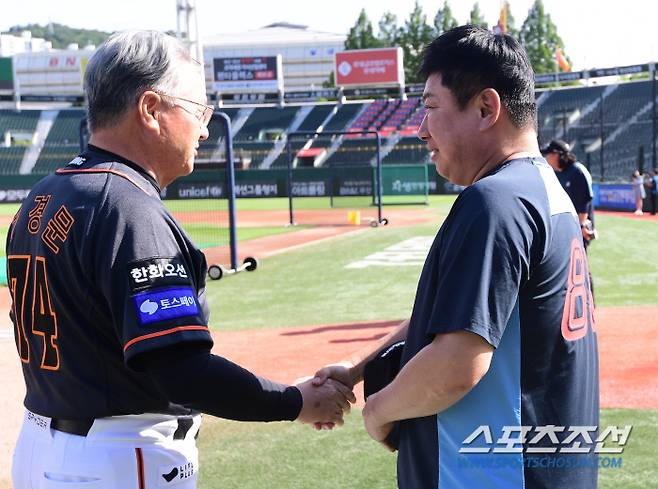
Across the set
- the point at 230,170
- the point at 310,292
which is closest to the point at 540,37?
the point at 230,170

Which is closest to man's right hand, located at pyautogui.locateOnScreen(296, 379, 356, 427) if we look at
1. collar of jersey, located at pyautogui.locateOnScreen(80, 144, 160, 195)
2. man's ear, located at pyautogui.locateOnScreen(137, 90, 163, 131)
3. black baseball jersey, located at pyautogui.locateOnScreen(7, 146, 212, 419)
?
black baseball jersey, located at pyautogui.locateOnScreen(7, 146, 212, 419)

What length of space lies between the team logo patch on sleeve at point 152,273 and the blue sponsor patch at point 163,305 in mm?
19

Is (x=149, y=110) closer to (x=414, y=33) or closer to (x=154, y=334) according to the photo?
(x=154, y=334)

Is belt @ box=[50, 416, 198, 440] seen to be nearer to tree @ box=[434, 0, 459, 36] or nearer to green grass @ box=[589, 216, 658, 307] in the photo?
green grass @ box=[589, 216, 658, 307]

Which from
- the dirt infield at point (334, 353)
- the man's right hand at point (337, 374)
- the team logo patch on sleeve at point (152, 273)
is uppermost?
the team logo patch on sleeve at point (152, 273)

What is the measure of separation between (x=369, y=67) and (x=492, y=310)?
62039 mm

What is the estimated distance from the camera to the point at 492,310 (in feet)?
6.34

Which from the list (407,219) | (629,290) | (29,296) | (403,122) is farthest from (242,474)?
(403,122)

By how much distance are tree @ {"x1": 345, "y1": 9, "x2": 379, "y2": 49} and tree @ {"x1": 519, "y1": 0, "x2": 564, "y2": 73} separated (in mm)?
16433

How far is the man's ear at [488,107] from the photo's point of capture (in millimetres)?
2141

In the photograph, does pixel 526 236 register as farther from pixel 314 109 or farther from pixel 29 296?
pixel 314 109

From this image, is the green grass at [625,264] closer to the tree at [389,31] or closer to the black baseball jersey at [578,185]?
the black baseball jersey at [578,185]

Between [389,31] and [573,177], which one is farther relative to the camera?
[389,31]

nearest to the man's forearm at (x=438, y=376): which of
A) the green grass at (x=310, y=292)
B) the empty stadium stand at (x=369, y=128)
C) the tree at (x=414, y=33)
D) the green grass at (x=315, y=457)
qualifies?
the green grass at (x=315, y=457)
